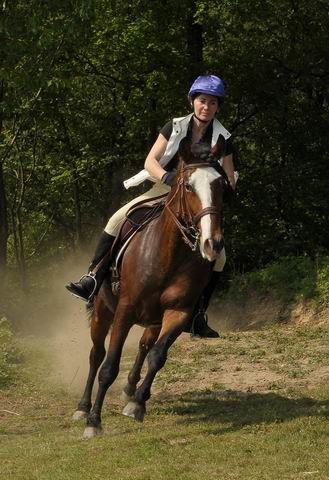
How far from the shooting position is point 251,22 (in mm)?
28250

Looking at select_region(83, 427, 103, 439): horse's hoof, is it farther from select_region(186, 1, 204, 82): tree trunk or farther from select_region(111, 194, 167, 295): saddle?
select_region(186, 1, 204, 82): tree trunk

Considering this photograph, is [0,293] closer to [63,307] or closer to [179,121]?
[63,307]

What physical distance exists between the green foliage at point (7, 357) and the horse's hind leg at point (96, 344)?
7.49ft

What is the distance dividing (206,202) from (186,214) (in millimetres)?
446

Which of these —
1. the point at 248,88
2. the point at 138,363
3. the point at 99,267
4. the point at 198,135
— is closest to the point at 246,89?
the point at 248,88

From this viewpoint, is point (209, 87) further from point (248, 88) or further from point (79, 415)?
point (248, 88)

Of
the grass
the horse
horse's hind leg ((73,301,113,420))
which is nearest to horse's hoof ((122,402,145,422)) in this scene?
the horse

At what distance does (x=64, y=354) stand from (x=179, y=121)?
7581mm

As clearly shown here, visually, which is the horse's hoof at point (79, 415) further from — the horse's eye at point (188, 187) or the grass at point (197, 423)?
the horse's eye at point (188, 187)

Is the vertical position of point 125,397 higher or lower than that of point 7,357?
higher

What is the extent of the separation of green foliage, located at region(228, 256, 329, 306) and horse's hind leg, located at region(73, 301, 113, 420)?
851 centimetres

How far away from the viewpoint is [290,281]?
68.4ft

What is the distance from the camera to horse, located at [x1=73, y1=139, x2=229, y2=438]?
841cm

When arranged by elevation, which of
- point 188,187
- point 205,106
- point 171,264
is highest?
point 205,106
